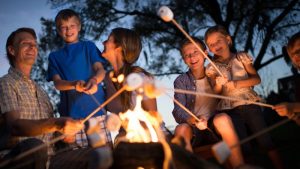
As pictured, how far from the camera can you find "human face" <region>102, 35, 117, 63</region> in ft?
15.2

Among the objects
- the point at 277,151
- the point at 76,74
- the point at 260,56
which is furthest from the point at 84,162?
the point at 260,56

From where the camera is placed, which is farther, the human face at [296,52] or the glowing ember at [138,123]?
the human face at [296,52]

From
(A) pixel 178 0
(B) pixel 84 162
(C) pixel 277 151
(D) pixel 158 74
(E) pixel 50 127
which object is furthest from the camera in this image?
(D) pixel 158 74

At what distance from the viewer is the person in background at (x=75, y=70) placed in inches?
172

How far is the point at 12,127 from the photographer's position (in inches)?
130

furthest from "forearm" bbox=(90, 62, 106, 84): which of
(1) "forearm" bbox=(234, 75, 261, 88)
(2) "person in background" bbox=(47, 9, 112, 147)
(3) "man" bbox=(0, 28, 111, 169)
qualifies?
(1) "forearm" bbox=(234, 75, 261, 88)

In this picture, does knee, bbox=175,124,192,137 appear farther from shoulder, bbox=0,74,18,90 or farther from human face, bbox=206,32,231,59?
shoulder, bbox=0,74,18,90

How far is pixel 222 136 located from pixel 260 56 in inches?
342

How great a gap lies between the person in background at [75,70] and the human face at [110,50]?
0.07 m

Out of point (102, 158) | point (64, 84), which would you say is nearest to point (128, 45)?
point (64, 84)

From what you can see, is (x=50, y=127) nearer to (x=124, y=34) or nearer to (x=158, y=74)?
(x=124, y=34)

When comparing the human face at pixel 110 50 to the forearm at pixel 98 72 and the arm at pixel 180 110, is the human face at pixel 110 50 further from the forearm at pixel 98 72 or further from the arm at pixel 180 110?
the arm at pixel 180 110

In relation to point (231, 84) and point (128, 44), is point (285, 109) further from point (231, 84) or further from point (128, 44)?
point (128, 44)

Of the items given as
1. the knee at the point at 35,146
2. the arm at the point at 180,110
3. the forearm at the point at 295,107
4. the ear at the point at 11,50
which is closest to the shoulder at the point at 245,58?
the arm at the point at 180,110
